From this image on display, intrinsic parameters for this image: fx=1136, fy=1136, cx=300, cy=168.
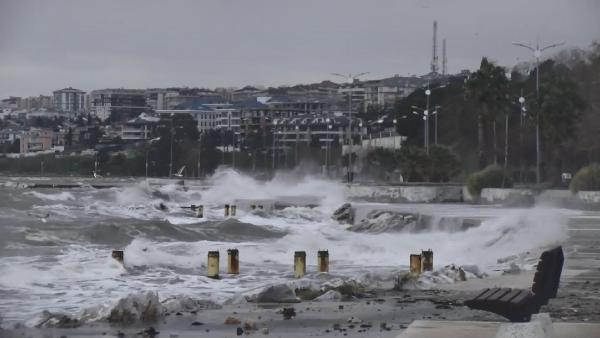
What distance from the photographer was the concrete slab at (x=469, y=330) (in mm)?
11039

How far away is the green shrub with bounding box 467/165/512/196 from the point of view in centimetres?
5412

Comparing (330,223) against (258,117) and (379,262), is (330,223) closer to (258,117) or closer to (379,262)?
(379,262)

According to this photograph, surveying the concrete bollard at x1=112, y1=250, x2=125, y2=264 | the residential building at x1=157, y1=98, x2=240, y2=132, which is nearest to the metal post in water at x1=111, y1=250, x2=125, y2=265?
the concrete bollard at x1=112, y1=250, x2=125, y2=264

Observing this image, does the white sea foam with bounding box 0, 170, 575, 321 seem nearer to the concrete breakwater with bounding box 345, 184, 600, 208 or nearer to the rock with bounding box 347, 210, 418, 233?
the rock with bounding box 347, 210, 418, 233

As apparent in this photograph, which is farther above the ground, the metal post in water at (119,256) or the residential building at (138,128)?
the residential building at (138,128)

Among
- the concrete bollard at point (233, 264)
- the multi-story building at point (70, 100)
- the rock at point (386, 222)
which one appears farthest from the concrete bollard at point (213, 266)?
the multi-story building at point (70, 100)

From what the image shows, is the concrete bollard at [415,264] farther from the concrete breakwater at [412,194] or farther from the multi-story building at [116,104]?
the multi-story building at [116,104]

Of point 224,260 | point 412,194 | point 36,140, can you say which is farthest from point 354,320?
point 36,140

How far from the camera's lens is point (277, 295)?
15.7 meters

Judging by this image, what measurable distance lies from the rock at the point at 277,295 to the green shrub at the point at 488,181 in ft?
127

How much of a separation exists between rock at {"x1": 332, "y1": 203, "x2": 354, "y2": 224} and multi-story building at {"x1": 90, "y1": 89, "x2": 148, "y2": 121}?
13311 cm

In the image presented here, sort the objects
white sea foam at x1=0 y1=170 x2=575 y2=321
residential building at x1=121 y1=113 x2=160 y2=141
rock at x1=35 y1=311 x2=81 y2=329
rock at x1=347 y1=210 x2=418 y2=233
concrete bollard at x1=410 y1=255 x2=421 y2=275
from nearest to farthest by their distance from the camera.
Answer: rock at x1=35 y1=311 x2=81 y2=329
white sea foam at x1=0 y1=170 x2=575 y2=321
concrete bollard at x1=410 y1=255 x2=421 y2=275
rock at x1=347 y1=210 x2=418 y2=233
residential building at x1=121 y1=113 x2=160 y2=141

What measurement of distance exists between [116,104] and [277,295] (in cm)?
17368

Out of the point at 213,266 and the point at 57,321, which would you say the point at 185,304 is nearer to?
the point at 57,321
